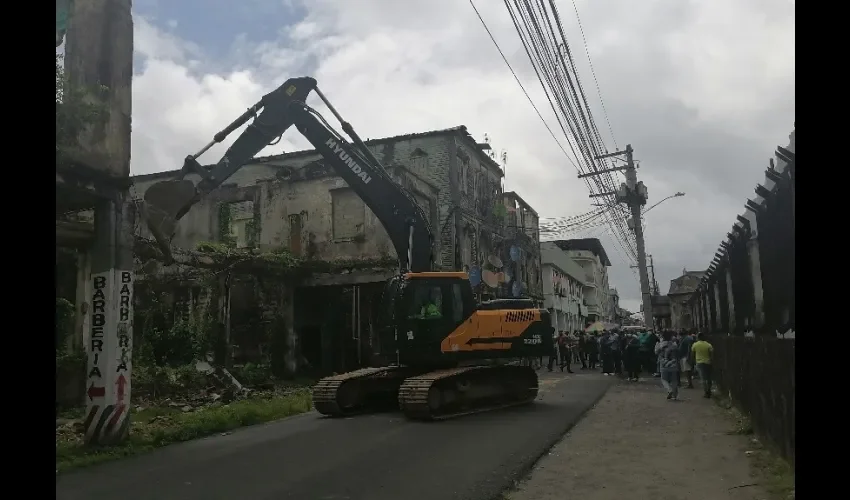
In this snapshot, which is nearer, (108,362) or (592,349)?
(108,362)

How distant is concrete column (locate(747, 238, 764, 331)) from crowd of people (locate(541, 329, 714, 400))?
5802 millimetres

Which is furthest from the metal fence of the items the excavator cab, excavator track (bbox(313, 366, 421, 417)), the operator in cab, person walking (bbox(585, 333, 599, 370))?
person walking (bbox(585, 333, 599, 370))

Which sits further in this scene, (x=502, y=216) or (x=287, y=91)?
(x=502, y=216)

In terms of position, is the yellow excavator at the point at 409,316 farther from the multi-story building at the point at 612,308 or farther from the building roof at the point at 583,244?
the multi-story building at the point at 612,308

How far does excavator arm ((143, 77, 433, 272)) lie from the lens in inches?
535

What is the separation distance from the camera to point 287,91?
14.9 m

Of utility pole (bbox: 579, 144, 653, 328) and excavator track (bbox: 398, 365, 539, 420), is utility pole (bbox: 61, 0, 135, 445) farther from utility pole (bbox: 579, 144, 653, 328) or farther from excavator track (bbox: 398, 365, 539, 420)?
utility pole (bbox: 579, 144, 653, 328)

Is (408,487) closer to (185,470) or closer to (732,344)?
(185,470)

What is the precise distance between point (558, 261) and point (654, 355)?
2946cm

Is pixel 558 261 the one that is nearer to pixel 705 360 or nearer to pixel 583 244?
pixel 583 244

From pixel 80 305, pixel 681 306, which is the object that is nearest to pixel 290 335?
pixel 80 305

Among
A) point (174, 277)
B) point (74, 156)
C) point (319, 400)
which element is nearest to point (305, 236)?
point (174, 277)

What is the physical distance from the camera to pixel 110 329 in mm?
9898
